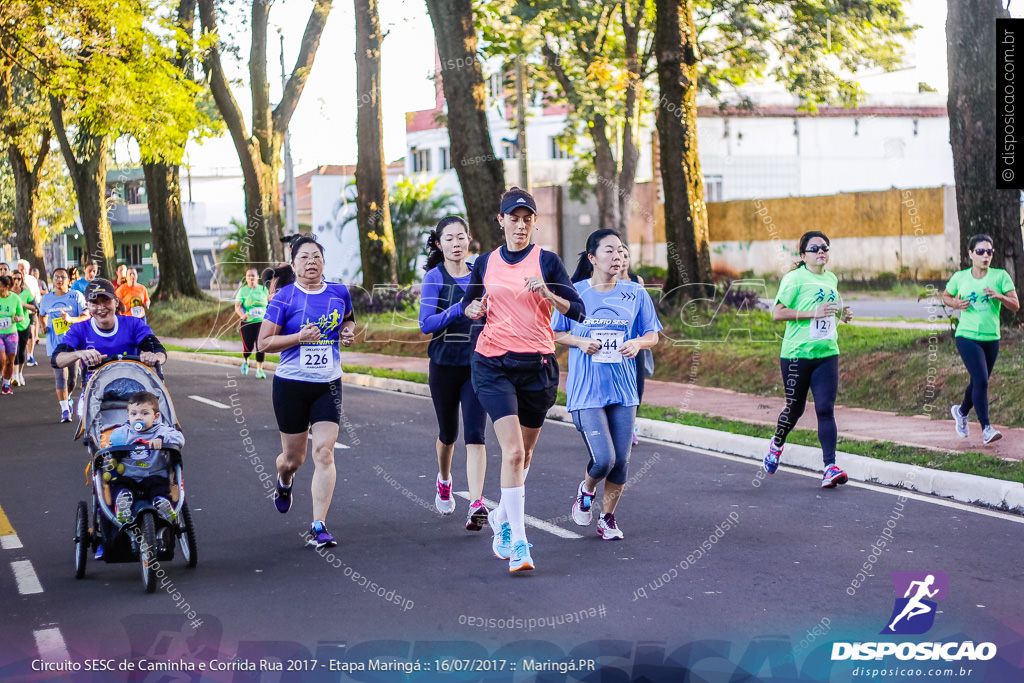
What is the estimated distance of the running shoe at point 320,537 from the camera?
24.7 feet

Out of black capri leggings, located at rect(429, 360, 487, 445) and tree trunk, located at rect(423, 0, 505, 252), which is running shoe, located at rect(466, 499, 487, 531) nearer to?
black capri leggings, located at rect(429, 360, 487, 445)

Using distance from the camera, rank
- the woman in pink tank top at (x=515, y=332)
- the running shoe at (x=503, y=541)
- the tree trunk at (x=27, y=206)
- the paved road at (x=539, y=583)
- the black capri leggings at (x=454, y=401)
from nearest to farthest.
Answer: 1. the paved road at (x=539, y=583)
2. the woman in pink tank top at (x=515, y=332)
3. the running shoe at (x=503, y=541)
4. the black capri leggings at (x=454, y=401)
5. the tree trunk at (x=27, y=206)

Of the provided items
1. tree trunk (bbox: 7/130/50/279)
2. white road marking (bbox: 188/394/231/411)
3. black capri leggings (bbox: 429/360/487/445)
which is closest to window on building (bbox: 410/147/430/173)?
tree trunk (bbox: 7/130/50/279)

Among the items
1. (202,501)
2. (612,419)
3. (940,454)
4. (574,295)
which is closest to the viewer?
(574,295)

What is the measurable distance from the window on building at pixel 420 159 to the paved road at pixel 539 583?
59.5 meters

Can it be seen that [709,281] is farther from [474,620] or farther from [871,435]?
[474,620]

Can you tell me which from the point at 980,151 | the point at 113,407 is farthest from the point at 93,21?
the point at 113,407

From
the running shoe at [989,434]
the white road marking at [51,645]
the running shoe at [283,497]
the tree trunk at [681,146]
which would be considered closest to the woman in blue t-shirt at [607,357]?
the running shoe at [283,497]

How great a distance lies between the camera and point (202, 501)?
9305 millimetres

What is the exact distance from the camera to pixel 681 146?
1866cm

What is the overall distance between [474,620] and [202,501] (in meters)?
4.05

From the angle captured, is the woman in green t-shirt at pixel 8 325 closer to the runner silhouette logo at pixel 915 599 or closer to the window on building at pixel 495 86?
the runner silhouette logo at pixel 915 599

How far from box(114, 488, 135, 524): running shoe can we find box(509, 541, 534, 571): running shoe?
83.6 inches

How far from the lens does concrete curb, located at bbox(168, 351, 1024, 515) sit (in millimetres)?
8602
